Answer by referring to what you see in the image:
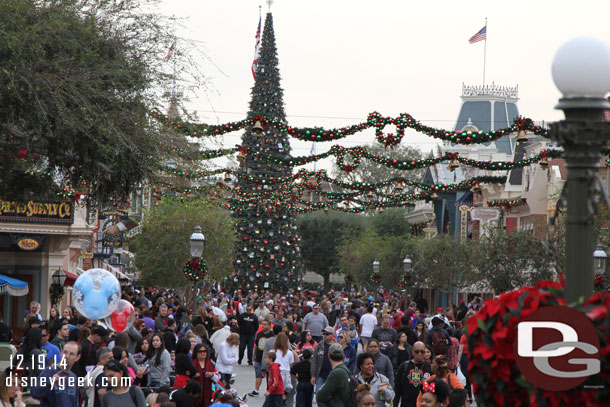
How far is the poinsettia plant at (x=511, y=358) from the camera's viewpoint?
4.99 m

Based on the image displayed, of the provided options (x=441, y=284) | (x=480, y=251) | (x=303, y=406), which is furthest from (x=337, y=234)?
(x=303, y=406)

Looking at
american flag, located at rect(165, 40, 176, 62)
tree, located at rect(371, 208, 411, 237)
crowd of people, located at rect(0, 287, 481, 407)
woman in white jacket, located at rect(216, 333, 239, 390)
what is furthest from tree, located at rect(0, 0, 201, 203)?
tree, located at rect(371, 208, 411, 237)

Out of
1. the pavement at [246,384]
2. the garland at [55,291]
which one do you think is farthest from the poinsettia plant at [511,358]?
the garland at [55,291]

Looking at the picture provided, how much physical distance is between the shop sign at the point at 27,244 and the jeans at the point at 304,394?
51.0ft

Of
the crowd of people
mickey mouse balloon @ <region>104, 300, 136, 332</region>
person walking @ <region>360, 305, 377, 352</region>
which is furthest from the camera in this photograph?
person walking @ <region>360, 305, 377, 352</region>

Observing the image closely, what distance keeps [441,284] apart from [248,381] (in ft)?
94.6

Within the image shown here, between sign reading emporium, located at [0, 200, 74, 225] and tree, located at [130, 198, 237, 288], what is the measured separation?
9.72 metres

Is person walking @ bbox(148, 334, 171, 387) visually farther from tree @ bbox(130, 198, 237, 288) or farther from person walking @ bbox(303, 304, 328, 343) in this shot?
tree @ bbox(130, 198, 237, 288)

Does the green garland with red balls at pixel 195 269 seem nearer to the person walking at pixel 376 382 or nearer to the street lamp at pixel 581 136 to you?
the person walking at pixel 376 382

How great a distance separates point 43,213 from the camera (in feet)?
96.4

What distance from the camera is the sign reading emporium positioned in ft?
93.5

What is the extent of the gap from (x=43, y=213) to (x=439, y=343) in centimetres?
1680

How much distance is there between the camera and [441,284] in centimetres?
5056

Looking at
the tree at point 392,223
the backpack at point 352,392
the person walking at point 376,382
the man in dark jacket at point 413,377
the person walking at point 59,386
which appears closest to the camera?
the person walking at point 59,386
